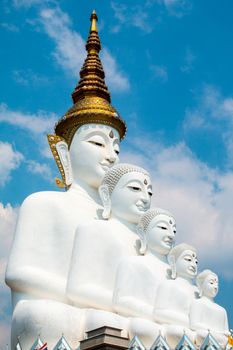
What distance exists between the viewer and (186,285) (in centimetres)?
1175

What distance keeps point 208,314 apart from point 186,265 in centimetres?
110

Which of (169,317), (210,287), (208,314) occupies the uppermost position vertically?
(210,287)

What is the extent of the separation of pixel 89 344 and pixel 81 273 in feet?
6.08

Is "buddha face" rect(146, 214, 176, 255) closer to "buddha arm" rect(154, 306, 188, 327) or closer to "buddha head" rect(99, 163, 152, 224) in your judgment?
"buddha head" rect(99, 163, 152, 224)

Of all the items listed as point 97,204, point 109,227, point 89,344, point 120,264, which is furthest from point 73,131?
point 89,344

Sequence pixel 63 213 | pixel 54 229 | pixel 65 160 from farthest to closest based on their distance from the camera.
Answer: pixel 65 160 → pixel 63 213 → pixel 54 229

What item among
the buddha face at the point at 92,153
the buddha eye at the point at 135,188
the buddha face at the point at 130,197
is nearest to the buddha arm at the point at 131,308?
the buddha face at the point at 130,197

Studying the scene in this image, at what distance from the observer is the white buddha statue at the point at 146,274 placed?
33.7ft

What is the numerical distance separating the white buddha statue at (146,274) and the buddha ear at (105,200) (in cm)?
69

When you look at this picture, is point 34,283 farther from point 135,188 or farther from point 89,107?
point 89,107

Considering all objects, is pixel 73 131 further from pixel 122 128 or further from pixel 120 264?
pixel 120 264

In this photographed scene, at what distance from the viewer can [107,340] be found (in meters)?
9.02

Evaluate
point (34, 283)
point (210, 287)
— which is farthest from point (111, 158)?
point (34, 283)

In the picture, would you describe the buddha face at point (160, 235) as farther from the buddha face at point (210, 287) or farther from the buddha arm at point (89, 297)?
the buddha arm at point (89, 297)
